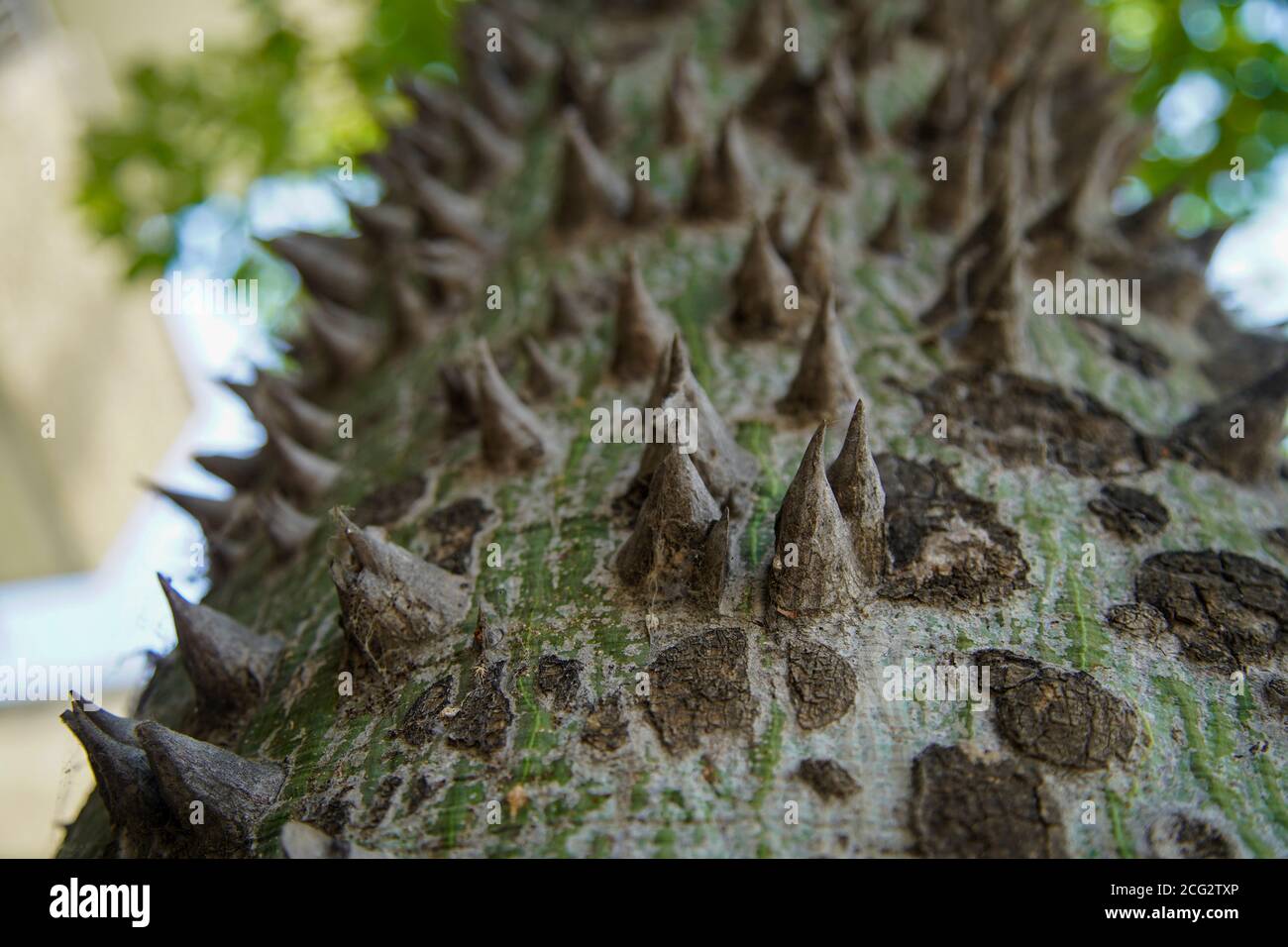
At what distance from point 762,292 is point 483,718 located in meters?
1.18

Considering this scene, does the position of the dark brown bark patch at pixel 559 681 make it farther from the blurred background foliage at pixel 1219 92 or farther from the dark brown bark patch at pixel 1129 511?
the blurred background foliage at pixel 1219 92

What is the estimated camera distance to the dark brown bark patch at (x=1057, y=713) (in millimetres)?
1384

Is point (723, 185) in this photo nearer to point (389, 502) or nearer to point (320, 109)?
point (389, 502)

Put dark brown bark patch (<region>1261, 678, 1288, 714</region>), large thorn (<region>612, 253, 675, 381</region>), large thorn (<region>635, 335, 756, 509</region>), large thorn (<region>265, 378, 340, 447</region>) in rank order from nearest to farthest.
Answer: dark brown bark patch (<region>1261, 678, 1288, 714</region>) → large thorn (<region>635, 335, 756, 509</region>) → large thorn (<region>612, 253, 675, 381</region>) → large thorn (<region>265, 378, 340, 447</region>)

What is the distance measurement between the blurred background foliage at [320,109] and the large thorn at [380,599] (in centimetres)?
397

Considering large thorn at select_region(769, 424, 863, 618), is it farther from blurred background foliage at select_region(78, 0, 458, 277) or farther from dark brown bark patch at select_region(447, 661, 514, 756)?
blurred background foliage at select_region(78, 0, 458, 277)

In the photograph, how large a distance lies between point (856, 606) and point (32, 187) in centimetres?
1022

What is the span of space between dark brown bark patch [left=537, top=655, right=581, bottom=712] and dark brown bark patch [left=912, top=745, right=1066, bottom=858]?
519 mm

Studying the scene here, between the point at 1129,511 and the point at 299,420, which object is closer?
the point at 1129,511

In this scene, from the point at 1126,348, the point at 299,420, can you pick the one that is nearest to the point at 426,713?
the point at 299,420

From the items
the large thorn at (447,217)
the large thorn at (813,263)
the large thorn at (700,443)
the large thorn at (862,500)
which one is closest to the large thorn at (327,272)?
the large thorn at (447,217)

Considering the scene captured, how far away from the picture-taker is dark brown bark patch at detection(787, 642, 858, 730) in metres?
1.44

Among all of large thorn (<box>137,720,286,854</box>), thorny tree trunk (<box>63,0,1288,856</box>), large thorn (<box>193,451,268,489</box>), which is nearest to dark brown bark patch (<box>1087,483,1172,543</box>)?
thorny tree trunk (<box>63,0,1288,856</box>)

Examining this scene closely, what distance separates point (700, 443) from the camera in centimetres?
176
